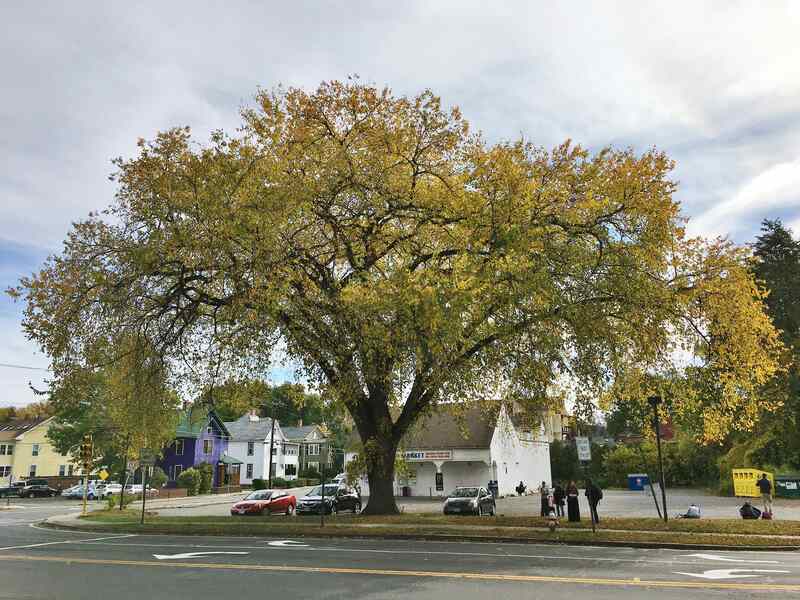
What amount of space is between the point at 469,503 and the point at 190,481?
3530cm

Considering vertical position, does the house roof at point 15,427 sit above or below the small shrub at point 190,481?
above

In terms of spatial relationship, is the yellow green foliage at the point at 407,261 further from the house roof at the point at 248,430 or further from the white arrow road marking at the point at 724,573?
the house roof at the point at 248,430

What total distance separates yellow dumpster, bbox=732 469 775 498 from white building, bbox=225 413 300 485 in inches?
1865

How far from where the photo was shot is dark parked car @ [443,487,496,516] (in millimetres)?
Answer: 26391

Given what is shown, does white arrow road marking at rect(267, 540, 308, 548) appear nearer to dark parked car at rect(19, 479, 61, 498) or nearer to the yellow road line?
the yellow road line

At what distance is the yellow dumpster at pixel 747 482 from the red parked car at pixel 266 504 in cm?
2649

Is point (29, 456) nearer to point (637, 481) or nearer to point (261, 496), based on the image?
point (261, 496)

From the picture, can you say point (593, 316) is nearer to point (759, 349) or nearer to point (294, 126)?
point (759, 349)

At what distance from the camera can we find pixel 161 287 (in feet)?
66.5

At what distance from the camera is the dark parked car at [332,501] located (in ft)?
95.8

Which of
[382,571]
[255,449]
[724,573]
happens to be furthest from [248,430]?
[724,573]

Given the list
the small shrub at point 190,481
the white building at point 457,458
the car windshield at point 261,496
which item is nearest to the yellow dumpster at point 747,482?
the white building at point 457,458

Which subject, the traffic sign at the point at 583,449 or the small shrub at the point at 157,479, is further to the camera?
the small shrub at the point at 157,479

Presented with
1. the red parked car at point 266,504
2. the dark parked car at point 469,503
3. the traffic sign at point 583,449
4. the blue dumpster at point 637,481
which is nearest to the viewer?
the traffic sign at point 583,449
